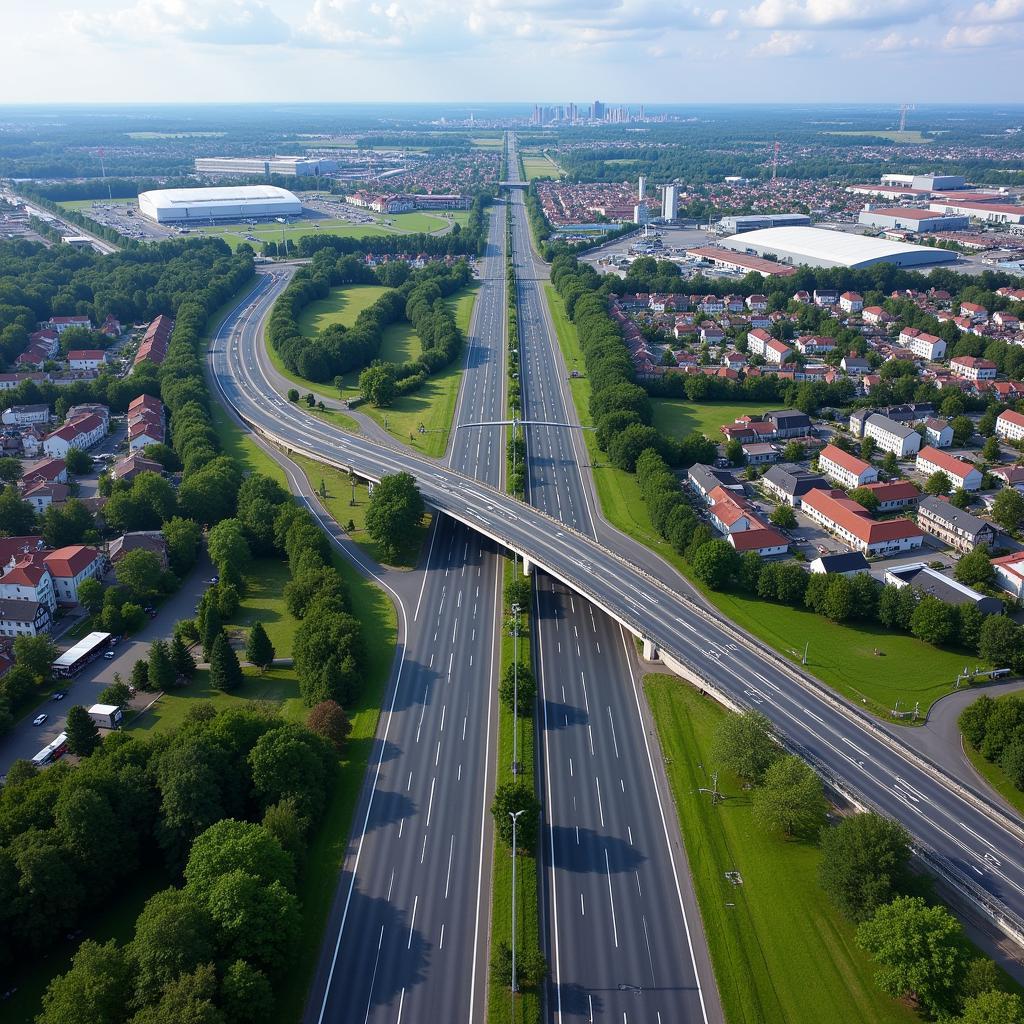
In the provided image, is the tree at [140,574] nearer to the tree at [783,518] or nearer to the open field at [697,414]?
the tree at [783,518]

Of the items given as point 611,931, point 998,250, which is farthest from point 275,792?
point 998,250

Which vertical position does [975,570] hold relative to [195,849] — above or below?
below

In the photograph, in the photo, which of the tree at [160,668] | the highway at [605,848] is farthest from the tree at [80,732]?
the highway at [605,848]

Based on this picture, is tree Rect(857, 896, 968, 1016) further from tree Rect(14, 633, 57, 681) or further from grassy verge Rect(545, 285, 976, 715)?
tree Rect(14, 633, 57, 681)

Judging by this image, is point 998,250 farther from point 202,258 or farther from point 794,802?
point 794,802

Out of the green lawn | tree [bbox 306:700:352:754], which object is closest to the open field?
the green lawn

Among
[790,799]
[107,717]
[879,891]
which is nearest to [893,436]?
[790,799]

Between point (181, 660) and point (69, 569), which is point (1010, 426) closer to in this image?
point (181, 660)
